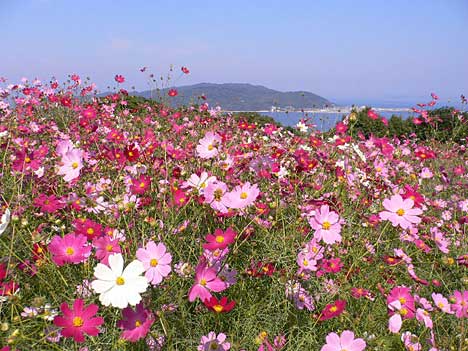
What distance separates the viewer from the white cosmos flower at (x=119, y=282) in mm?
940

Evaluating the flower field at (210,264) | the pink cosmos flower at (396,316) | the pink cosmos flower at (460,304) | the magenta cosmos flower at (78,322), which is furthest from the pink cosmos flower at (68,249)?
the pink cosmos flower at (460,304)

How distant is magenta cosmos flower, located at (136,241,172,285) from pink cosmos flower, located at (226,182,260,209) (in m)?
0.30

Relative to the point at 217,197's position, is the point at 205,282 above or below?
below

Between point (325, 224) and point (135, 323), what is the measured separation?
72 cm

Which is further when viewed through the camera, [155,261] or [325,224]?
[325,224]

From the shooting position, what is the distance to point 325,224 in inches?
54.9

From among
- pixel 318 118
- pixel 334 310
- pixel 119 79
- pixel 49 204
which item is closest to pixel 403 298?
pixel 334 310

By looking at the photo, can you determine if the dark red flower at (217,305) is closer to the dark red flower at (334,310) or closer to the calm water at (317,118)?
the dark red flower at (334,310)

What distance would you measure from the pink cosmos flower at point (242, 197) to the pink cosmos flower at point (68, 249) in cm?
47

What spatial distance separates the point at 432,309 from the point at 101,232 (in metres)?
1.25

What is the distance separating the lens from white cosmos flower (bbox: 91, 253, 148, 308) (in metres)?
0.94

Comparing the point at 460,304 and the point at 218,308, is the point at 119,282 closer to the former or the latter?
the point at 218,308

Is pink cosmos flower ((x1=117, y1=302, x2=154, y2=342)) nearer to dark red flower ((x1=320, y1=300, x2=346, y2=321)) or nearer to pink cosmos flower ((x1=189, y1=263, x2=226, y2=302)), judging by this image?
pink cosmos flower ((x1=189, y1=263, x2=226, y2=302))

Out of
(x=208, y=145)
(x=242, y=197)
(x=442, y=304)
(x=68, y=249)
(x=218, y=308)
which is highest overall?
(x=208, y=145)
